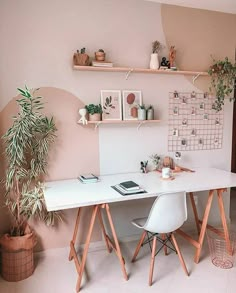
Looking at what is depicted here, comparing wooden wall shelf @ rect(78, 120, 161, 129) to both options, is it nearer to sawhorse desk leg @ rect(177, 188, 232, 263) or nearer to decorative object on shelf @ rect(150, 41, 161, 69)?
decorative object on shelf @ rect(150, 41, 161, 69)

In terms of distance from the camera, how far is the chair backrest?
7.03 feet

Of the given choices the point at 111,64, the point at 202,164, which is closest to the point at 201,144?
the point at 202,164

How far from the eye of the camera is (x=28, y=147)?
2445mm

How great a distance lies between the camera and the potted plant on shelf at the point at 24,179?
2.27 m

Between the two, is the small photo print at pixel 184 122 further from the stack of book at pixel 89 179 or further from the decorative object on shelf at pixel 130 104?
the stack of book at pixel 89 179

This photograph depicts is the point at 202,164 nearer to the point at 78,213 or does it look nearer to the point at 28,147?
the point at 78,213

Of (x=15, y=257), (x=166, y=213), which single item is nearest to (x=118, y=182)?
(x=166, y=213)

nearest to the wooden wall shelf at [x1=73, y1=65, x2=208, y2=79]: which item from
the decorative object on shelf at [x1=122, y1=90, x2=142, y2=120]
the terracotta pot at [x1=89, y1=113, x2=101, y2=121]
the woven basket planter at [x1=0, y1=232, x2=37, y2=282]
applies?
the decorative object on shelf at [x1=122, y1=90, x2=142, y2=120]

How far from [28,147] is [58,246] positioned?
114 centimetres

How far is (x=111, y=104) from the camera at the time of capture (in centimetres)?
283

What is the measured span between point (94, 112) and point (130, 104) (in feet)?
1.54

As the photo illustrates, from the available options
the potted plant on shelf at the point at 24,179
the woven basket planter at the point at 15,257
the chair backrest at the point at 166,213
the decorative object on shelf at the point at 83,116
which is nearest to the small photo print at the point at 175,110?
the decorative object on shelf at the point at 83,116

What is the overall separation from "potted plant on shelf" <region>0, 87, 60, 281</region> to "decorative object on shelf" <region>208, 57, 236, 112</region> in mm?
2012

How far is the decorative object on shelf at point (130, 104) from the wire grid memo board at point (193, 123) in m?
0.46
